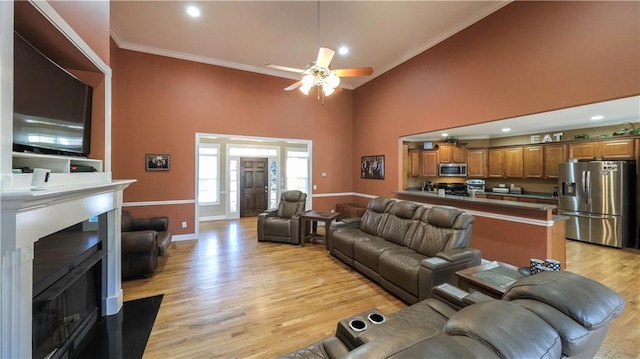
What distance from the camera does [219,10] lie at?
364 centimetres

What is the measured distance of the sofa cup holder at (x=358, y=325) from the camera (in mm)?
1430

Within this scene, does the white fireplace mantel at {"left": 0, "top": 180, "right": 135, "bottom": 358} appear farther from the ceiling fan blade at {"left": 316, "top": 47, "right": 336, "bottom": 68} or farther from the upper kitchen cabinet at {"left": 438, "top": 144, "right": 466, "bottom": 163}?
the upper kitchen cabinet at {"left": 438, "top": 144, "right": 466, "bottom": 163}

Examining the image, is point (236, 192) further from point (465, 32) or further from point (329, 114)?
point (465, 32)

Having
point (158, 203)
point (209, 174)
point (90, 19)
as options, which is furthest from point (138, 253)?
point (209, 174)

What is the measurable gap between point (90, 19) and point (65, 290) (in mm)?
2274

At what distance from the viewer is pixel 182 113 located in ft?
16.9

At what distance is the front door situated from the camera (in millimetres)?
7957

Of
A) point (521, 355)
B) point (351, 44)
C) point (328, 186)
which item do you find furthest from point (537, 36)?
point (328, 186)

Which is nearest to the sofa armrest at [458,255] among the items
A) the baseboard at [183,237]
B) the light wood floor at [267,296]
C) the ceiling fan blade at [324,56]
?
the light wood floor at [267,296]

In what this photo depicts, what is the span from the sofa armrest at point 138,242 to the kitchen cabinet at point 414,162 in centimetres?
582

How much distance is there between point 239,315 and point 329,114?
532 cm

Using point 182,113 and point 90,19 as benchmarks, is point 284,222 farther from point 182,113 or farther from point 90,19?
point 90,19

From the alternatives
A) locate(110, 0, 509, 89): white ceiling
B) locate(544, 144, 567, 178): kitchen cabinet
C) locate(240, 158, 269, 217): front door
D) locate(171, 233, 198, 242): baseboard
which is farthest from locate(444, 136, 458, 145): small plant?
locate(171, 233, 198, 242): baseboard

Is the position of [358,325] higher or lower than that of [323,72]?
lower
